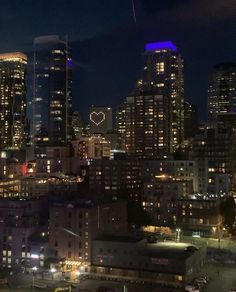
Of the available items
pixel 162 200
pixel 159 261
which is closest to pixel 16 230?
pixel 159 261

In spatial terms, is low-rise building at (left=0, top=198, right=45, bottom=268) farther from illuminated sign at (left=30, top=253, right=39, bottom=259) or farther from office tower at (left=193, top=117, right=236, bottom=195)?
office tower at (left=193, top=117, right=236, bottom=195)

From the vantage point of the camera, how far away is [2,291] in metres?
14.5

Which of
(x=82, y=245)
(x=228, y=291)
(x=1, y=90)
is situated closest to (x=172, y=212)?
(x=82, y=245)

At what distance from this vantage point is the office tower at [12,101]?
61594mm

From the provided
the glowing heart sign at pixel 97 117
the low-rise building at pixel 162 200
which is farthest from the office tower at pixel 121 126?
the low-rise building at pixel 162 200

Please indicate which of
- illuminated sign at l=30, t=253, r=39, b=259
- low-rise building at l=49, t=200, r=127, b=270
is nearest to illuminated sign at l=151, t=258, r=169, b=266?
low-rise building at l=49, t=200, r=127, b=270

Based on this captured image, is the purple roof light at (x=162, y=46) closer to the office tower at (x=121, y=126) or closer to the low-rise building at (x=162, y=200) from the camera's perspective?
the office tower at (x=121, y=126)

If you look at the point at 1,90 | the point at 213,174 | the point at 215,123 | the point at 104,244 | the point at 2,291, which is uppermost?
the point at 1,90

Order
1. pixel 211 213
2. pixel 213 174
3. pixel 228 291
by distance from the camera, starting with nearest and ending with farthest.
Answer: pixel 228 291 → pixel 211 213 → pixel 213 174

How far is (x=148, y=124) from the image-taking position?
4600 cm

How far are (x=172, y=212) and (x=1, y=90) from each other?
4498 cm

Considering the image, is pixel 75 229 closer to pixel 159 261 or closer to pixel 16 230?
pixel 16 230

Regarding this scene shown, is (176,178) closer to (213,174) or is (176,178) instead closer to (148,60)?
(213,174)

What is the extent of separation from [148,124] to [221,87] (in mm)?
16168
